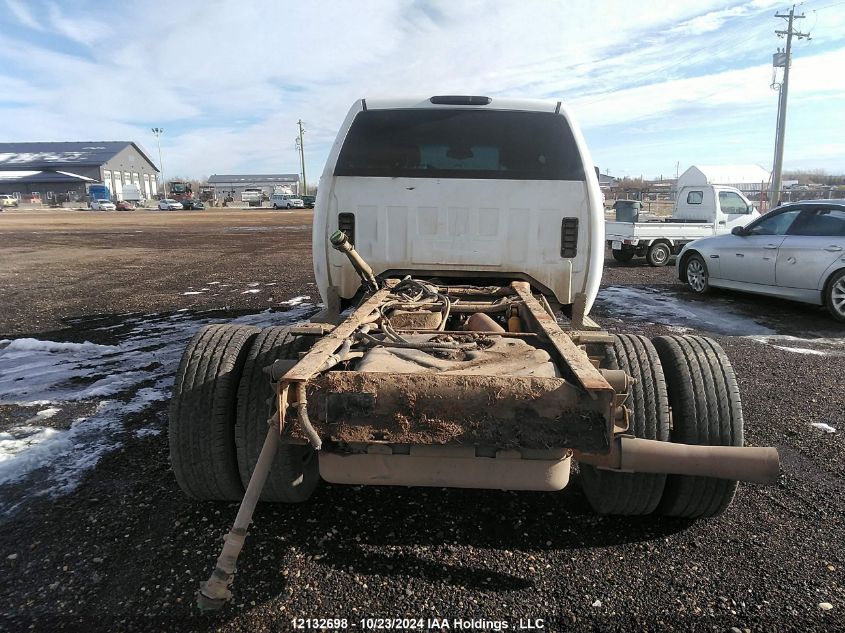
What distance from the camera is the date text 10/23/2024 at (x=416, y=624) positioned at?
2.30m

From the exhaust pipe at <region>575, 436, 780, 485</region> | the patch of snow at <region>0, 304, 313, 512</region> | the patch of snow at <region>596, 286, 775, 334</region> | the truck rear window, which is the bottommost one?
the patch of snow at <region>596, 286, 775, 334</region>

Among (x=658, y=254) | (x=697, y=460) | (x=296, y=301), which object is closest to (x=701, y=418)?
(x=697, y=460)

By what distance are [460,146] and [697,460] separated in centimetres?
304

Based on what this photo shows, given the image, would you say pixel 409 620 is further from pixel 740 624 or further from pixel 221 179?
pixel 221 179

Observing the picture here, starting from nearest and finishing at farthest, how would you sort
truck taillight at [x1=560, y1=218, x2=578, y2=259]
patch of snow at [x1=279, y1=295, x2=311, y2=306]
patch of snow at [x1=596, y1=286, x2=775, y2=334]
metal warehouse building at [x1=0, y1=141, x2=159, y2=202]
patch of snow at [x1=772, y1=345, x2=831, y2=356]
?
1. truck taillight at [x1=560, y1=218, x2=578, y2=259]
2. patch of snow at [x1=772, y1=345, x2=831, y2=356]
3. patch of snow at [x1=596, y1=286, x2=775, y2=334]
4. patch of snow at [x1=279, y1=295, x2=311, y2=306]
5. metal warehouse building at [x1=0, y1=141, x2=159, y2=202]

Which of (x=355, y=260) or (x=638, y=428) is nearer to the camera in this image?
(x=638, y=428)

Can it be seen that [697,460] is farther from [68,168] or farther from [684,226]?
[68,168]

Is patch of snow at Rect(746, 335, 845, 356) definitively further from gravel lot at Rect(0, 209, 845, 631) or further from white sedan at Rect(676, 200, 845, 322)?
gravel lot at Rect(0, 209, 845, 631)

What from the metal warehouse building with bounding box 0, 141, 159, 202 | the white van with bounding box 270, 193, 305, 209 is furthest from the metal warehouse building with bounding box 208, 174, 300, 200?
the white van with bounding box 270, 193, 305, 209

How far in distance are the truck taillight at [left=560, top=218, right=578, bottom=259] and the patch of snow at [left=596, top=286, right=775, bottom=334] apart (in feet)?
14.3

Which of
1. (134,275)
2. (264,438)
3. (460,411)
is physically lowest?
(134,275)

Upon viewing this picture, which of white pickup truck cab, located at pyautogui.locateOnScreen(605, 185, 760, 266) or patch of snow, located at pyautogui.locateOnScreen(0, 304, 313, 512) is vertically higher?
white pickup truck cab, located at pyautogui.locateOnScreen(605, 185, 760, 266)

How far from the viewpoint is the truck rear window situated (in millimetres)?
4223

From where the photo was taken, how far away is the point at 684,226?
14469mm
